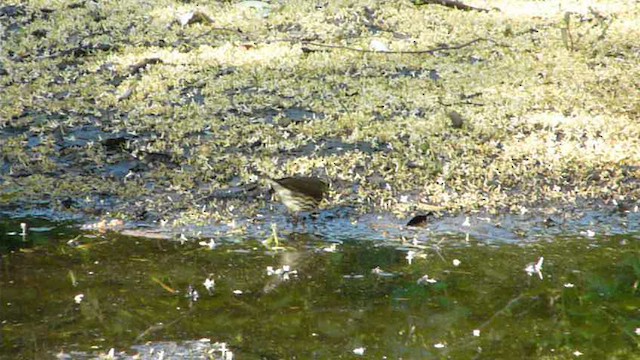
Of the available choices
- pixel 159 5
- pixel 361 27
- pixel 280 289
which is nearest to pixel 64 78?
pixel 159 5

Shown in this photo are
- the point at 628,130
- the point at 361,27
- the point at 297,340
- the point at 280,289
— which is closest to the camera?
the point at 297,340

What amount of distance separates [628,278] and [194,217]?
2.21 meters

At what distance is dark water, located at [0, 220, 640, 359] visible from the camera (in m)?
3.99

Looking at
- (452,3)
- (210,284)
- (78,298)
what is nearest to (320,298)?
(210,284)

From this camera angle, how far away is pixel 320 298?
4500 mm

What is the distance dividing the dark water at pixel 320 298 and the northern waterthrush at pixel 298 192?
0.73 ft

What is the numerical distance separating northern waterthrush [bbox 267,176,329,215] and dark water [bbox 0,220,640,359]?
22 cm

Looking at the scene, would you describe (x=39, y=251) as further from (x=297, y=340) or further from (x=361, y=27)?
(x=361, y=27)

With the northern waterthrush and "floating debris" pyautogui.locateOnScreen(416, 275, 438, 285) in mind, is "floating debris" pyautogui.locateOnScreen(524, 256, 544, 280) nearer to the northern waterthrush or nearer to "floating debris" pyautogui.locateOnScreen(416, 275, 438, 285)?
"floating debris" pyautogui.locateOnScreen(416, 275, 438, 285)

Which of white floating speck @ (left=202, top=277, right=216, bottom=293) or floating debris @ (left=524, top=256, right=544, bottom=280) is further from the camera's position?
floating debris @ (left=524, top=256, right=544, bottom=280)

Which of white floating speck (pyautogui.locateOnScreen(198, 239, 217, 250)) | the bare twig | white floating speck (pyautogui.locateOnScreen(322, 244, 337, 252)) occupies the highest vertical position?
the bare twig

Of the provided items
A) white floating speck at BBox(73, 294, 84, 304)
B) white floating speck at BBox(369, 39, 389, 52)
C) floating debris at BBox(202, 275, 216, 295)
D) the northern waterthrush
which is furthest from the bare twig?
white floating speck at BBox(73, 294, 84, 304)

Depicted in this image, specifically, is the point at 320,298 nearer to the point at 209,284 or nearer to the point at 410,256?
the point at 209,284

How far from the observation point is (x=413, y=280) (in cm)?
471
